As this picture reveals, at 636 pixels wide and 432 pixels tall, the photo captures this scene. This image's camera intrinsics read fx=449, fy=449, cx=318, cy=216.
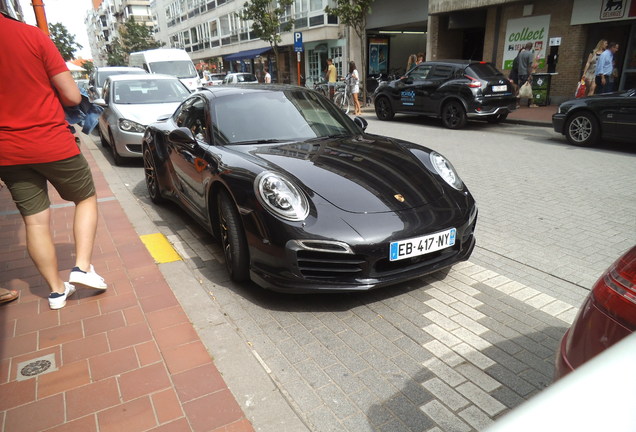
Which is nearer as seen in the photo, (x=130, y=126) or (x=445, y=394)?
(x=445, y=394)

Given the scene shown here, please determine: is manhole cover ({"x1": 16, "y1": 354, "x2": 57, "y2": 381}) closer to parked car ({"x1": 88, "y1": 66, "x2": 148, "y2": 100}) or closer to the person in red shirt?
the person in red shirt

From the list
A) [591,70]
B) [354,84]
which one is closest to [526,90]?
[591,70]

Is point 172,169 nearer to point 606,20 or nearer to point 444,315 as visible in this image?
point 444,315

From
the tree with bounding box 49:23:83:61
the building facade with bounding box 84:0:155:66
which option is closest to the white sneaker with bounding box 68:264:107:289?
the tree with bounding box 49:23:83:61

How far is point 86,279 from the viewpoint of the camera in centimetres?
309

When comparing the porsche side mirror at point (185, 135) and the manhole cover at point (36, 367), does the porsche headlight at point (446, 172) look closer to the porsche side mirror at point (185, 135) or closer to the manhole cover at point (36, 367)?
the porsche side mirror at point (185, 135)

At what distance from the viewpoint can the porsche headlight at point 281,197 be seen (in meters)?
2.87

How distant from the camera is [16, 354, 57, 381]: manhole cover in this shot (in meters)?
2.40

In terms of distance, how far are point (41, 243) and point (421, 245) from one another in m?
2.47

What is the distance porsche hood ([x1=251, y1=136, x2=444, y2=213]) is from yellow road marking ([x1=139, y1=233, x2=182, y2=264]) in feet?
4.08

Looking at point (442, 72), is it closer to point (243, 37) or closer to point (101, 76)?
point (101, 76)

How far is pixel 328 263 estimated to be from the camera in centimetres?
283

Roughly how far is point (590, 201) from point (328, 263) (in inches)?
160

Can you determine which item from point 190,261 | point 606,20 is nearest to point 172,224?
point 190,261
